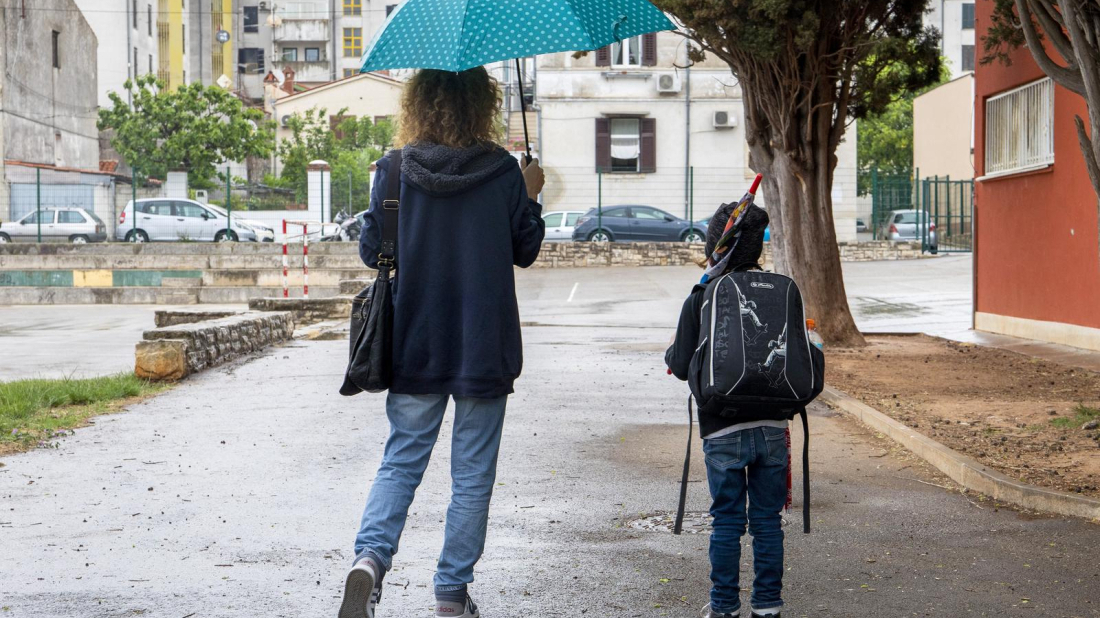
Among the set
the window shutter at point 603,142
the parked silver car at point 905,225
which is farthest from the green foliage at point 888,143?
the parked silver car at point 905,225

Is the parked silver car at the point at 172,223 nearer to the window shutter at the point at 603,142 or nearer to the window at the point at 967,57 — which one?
the window shutter at the point at 603,142

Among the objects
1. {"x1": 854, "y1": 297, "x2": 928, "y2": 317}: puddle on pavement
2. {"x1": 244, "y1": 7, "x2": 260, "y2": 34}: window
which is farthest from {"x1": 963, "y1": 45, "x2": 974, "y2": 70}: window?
{"x1": 854, "y1": 297, "x2": 928, "y2": 317}: puddle on pavement

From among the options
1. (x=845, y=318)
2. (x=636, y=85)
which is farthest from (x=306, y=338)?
(x=636, y=85)

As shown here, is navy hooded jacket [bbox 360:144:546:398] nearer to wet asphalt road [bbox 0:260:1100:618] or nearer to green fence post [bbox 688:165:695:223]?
wet asphalt road [bbox 0:260:1100:618]

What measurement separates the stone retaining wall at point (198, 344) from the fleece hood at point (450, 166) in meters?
8.22

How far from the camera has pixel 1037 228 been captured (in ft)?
47.9

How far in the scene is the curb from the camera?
571cm

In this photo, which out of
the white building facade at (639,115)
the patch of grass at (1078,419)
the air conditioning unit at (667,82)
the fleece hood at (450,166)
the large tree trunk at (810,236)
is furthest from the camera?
the white building facade at (639,115)

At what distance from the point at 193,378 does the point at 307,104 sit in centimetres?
5546

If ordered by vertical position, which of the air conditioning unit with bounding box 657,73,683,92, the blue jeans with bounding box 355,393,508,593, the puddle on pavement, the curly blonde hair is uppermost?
the air conditioning unit with bounding box 657,73,683,92

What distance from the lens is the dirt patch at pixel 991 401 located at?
680 cm

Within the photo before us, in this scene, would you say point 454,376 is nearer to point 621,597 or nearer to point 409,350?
point 409,350

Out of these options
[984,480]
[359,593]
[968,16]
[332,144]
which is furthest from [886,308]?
[968,16]

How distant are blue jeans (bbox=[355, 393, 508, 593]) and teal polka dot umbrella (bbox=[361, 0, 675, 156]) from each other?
112cm
